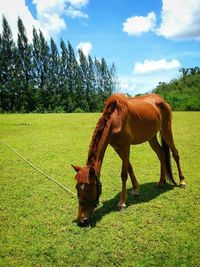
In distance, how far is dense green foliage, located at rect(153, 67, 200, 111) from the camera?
138 ft

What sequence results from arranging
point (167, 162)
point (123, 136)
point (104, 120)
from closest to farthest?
1. point (104, 120)
2. point (123, 136)
3. point (167, 162)

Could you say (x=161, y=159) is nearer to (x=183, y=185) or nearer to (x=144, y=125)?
(x=183, y=185)

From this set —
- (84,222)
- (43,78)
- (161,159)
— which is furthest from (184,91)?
(84,222)

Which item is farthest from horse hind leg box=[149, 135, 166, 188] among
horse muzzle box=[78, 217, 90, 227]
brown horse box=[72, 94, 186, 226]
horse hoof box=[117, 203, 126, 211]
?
horse muzzle box=[78, 217, 90, 227]

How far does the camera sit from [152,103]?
7.12 m

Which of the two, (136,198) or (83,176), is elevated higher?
(83,176)

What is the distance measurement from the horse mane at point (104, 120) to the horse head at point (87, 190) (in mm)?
411

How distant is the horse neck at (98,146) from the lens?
5.13m

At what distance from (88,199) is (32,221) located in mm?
1223

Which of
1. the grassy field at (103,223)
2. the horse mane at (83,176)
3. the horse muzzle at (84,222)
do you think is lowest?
the grassy field at (103,223)

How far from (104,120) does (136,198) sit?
72.8 inches

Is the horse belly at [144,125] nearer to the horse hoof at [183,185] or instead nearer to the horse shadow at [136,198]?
the horse shadow at [136,198]

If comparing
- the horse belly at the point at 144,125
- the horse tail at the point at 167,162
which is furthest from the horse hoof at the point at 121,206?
the horse tail at the point at 167,162

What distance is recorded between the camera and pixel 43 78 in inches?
2034
